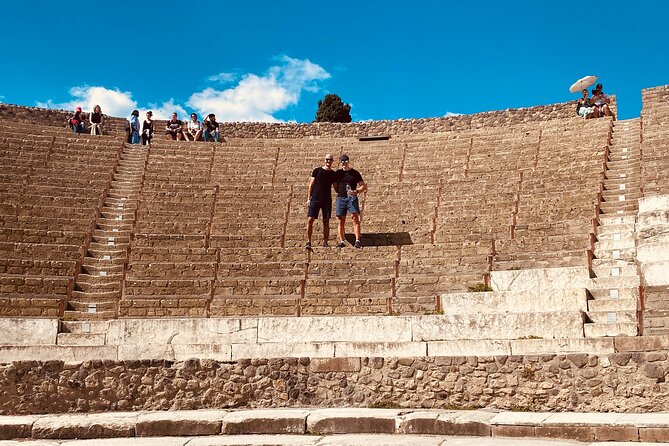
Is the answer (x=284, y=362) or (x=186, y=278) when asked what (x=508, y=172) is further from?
(x=284, y=362)

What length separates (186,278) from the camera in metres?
14.2

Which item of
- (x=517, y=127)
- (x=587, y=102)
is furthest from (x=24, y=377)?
(x=587, y=102)

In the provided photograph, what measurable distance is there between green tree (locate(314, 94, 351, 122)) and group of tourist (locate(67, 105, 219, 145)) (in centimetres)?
2277

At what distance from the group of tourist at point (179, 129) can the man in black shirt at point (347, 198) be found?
983 cm

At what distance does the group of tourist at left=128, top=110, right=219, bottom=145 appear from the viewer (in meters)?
24.3

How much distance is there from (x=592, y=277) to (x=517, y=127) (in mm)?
10739

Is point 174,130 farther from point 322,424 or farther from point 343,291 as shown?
point 322,424

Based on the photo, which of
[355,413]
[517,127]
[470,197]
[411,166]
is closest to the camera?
[355,413]

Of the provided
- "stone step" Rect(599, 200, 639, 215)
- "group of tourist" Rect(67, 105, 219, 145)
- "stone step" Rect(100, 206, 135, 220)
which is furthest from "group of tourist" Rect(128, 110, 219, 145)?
"stone step" Rect(599, 200, 639, 215)

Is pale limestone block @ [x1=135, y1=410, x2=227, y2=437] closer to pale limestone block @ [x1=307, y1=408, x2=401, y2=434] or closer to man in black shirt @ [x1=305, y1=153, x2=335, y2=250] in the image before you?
pale limestone block @ [x1=307, y1=408, x2=401, y2=434]

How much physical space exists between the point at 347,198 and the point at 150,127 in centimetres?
1078

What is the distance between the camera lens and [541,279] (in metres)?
12.5

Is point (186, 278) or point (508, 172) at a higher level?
point (508, 172)

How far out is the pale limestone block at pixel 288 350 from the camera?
1006cm
